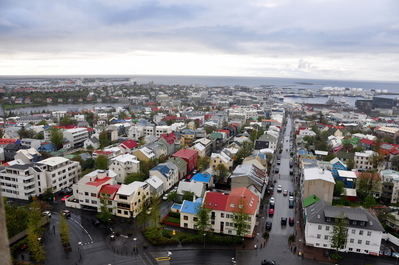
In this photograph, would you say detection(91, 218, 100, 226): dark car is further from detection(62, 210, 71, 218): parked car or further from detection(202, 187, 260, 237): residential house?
detection(202, 187, 260, 237): residential house

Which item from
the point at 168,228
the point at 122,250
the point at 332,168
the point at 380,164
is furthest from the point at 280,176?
the point at 122,250

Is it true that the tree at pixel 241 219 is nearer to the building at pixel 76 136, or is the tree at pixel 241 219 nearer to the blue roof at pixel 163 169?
the blue roof at pixel 163 169

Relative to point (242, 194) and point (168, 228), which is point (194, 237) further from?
point (242, 194)

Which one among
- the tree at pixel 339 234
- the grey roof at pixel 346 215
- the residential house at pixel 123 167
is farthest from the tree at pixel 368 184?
the residential house at pixel 123 167

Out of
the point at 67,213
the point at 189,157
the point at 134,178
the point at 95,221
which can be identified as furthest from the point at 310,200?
the point at 67,213

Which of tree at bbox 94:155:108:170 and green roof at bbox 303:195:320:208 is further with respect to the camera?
tree at bbox 94:155:108:170

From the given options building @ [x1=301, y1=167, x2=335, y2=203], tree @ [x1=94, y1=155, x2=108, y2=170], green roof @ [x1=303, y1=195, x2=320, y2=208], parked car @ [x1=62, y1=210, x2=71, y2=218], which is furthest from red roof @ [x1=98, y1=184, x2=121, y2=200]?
building @ [x1=301, y1=167, x2=335, y2=203]
